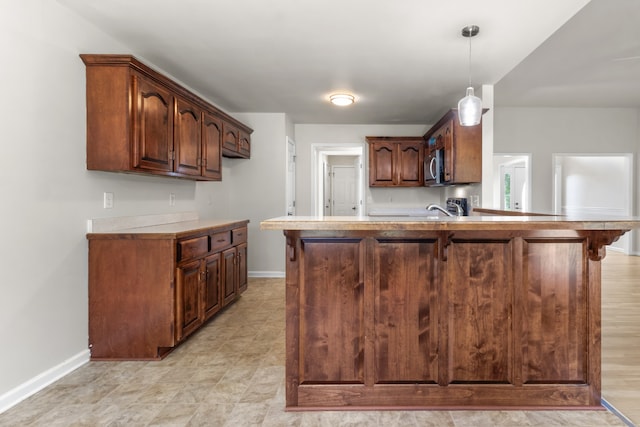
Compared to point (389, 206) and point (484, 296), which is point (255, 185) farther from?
point (484, 296)

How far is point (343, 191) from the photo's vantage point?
29.2 ft

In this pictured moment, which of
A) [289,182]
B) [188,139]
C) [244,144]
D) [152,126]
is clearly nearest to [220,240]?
[188,139]

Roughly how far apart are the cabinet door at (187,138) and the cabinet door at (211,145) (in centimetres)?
10

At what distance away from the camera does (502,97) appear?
203 inches

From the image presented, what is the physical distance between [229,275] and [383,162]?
3136 millimetres

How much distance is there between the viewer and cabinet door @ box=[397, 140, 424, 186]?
5551mm

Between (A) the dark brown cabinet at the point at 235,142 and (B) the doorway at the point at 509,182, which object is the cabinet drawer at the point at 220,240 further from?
(B) the doorway at the point at 509,182

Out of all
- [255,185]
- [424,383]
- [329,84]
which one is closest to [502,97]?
[329,84]

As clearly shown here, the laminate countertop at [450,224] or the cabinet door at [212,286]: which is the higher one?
the laminate countertop at [450,224]

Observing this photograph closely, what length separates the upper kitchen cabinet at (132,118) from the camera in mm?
2428

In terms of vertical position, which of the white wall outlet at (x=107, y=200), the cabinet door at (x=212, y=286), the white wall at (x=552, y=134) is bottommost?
the cabinet door at (x=212, y=286)

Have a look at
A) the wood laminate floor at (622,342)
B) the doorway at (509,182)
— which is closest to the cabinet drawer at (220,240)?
the wood laminate floor at (622,342)

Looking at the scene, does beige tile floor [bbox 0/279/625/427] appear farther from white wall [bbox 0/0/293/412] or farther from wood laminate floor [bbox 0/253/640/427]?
white wall [bbox 0/0/293/412]

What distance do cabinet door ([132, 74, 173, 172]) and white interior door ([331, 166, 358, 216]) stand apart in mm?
6098
